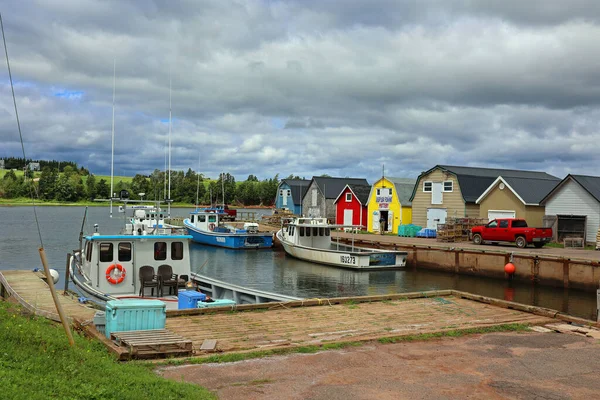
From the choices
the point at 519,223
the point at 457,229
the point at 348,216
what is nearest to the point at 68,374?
the point at 519,223

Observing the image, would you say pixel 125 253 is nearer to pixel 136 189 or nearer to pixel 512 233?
pixel 512 233

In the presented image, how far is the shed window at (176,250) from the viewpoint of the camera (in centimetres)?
1780

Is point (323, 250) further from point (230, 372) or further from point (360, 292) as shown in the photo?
point (230, 372)

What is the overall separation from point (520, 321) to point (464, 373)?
4.78 meters

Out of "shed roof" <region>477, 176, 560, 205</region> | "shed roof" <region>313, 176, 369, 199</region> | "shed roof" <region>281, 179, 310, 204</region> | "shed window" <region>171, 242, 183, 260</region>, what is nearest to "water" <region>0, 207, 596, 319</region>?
"shed window" <region>171, 242, 183, 260</region>

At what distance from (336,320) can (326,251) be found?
84.9 feet

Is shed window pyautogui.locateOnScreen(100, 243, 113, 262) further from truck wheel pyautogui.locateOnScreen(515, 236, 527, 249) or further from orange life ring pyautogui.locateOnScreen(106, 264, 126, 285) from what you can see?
truck wheel pyautogui.locateOnScreen(515, 236, 527, 249)

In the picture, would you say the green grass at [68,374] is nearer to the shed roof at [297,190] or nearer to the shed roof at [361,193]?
the shed roof at [361,193]

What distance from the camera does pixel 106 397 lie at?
6.34 m

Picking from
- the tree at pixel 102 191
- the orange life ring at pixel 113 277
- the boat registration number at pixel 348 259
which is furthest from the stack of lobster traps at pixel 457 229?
the tree at pixel 102 191

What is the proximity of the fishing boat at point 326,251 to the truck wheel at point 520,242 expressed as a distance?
23.4 ft

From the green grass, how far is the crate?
106 centimetres

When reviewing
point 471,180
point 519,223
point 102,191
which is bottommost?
point 519,223

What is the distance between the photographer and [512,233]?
3562 cm
